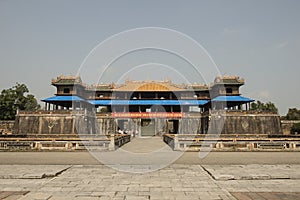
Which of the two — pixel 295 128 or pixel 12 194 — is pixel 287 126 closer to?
pixel 295 128

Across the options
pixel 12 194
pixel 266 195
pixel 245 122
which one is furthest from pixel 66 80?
pixel 266 195

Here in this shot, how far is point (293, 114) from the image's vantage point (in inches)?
1828

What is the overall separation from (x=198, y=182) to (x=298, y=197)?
2.38 m

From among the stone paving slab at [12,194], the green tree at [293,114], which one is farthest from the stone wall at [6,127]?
the green tree at [293,114]

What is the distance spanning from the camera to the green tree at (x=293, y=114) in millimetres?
45050

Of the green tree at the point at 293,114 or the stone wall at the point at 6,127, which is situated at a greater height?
the green tree at the point at 293,114

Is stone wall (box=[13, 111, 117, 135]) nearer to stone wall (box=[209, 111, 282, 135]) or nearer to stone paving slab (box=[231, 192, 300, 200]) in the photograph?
stone wall (box=[209, 111, 282, 135])

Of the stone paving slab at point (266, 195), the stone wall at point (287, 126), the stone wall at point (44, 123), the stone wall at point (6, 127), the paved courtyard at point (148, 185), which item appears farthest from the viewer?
the stone wall at point (6, 127)

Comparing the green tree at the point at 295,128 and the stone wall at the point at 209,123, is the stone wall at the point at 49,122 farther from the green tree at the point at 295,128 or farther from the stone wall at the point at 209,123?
the green tree at the point at 295,128

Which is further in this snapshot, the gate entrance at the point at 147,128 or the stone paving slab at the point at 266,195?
the gate entrance at the point at 147,128

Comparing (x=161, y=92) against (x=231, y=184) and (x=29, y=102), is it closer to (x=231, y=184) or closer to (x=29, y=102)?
(x=29, y=102)

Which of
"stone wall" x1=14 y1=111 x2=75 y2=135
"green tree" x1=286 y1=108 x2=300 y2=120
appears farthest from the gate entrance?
"green tree" x1=286 y1=108 x2=300 y2=120

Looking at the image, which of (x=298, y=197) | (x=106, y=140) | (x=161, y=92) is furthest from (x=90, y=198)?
(x=161, y=92)

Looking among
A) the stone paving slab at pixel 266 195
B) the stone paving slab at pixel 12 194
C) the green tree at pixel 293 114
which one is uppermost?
the green tree at pixel 293 114
